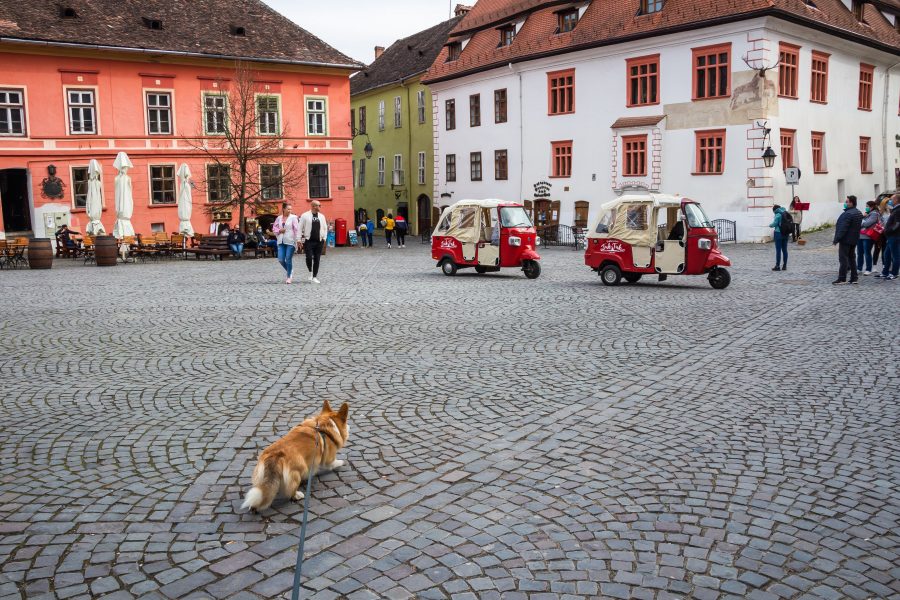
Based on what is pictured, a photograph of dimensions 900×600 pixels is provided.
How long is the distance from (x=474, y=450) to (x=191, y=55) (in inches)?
1369

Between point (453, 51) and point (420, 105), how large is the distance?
17.7 feet

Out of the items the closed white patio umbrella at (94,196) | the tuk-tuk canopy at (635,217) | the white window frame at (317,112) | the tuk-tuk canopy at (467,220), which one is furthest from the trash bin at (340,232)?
the tuk-tuk canopy at (635,217)

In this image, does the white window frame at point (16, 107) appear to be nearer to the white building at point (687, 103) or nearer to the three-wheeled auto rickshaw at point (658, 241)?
the white building at point (687, 103)

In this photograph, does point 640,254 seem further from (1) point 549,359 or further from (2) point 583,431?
(2) point 583,431

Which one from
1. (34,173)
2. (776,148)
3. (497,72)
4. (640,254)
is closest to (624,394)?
(640,254)

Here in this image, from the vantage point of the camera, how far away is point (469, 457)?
5848 mm

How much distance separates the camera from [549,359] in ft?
30.8

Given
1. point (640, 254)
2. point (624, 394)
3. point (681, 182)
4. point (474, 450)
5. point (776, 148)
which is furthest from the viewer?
point (681, 182)

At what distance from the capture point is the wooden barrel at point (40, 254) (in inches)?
998

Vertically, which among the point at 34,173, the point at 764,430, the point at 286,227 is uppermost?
the point at 34,173

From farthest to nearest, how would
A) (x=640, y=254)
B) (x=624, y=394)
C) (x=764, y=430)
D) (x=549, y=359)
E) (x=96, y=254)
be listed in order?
(x=96, y=254) < (x=640, y=254) < (x=549, y=359) < (x=624, y=394) < (x=764, y=430)

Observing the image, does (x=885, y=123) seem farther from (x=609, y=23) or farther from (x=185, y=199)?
(x=185, y=199)

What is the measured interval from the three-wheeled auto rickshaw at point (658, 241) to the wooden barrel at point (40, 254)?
17736 millimetres

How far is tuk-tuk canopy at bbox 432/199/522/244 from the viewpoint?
21250 mm
